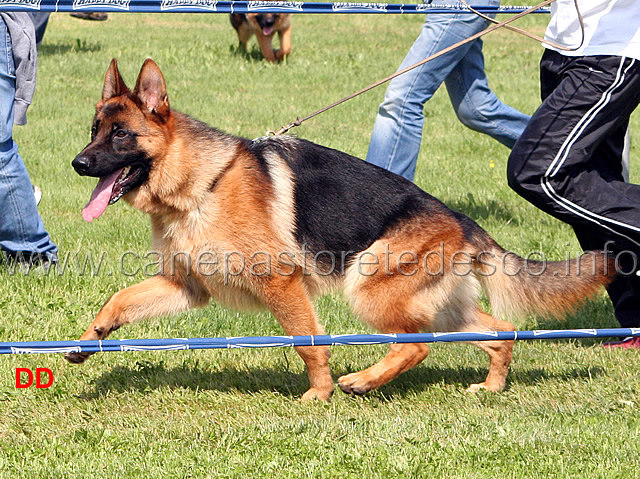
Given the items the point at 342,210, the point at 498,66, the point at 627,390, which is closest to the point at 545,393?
the point at 627,390

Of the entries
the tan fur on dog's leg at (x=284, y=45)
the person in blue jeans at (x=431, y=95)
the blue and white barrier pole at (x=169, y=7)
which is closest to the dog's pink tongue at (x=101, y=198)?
the blue and white barrier pole at (x=169, y=7)

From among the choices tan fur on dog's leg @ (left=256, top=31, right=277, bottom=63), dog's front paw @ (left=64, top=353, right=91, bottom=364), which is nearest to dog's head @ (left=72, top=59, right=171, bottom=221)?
dog's front paw @ (left=64, top=353, right=91, bottom=364)

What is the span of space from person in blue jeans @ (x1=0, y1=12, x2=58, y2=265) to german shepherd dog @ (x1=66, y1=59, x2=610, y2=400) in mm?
1505

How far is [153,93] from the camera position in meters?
3.73

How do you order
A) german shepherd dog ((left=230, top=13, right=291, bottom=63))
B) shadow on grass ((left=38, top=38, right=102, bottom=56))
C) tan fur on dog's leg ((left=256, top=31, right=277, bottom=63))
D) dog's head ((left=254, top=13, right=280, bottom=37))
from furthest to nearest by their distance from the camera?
shadow on grass ((left=38, top=38, right=102, bottom=56))
tan fur on dog's leg ((left=256, top=31, right=277, bottom=63))
german shepherd dog ((left=230, top=13, right=291, bottom=63))
dog's head ((left=254, top=13, right=280, bottom=37))

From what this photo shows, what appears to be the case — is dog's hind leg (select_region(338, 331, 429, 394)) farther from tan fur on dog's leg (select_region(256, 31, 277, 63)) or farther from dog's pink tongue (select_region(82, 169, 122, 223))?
tan fur on dog's leg (select_region(256, 31, 277, 63))

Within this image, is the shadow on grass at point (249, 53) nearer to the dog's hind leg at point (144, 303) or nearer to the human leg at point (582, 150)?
the dog's hind leg at point (144, 303)

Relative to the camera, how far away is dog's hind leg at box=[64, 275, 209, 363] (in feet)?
12.8

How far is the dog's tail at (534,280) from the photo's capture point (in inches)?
153

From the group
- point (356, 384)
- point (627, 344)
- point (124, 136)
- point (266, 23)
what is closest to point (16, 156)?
point (124, 136)

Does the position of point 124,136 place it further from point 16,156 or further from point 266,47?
point 266,47

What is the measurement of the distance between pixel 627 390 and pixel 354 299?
4.49 ft

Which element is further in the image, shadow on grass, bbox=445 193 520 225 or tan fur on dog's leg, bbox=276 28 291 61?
tan fur on dog's leg, bbox=276 28 291 61

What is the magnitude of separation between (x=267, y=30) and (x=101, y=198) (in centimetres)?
877
